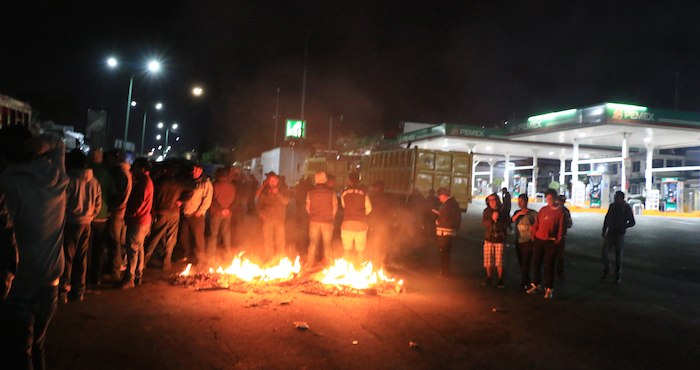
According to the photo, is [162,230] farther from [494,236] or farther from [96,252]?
[494,236]

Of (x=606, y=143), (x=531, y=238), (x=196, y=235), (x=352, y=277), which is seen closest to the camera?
(x=352, y=277)

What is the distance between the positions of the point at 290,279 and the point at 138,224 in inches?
96.8

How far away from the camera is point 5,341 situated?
2955 mm

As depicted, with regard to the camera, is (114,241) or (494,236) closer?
(114,241)

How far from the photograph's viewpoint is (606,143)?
96.7 ft

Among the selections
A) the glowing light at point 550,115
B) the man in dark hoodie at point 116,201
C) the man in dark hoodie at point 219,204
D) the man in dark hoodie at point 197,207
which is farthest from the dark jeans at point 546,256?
the glowing light at point 550,115

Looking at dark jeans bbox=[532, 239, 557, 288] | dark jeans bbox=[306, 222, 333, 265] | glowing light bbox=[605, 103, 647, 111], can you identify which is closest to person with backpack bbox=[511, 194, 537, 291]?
dark jeans bbox=[532, 239, 557, 288]

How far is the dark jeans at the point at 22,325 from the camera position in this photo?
117 inches

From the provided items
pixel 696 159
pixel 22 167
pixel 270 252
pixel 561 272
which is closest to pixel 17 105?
pixel 270 252

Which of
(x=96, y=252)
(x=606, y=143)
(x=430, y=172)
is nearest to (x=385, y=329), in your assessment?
(x=96, y=252)

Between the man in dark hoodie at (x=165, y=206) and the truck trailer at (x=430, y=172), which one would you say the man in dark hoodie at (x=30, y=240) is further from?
the truck trailer at (x=430, y=172)

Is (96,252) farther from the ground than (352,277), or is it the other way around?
(96,252)

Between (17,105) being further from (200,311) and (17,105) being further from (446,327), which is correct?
(446,327)

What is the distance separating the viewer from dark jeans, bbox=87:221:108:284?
7.12m
